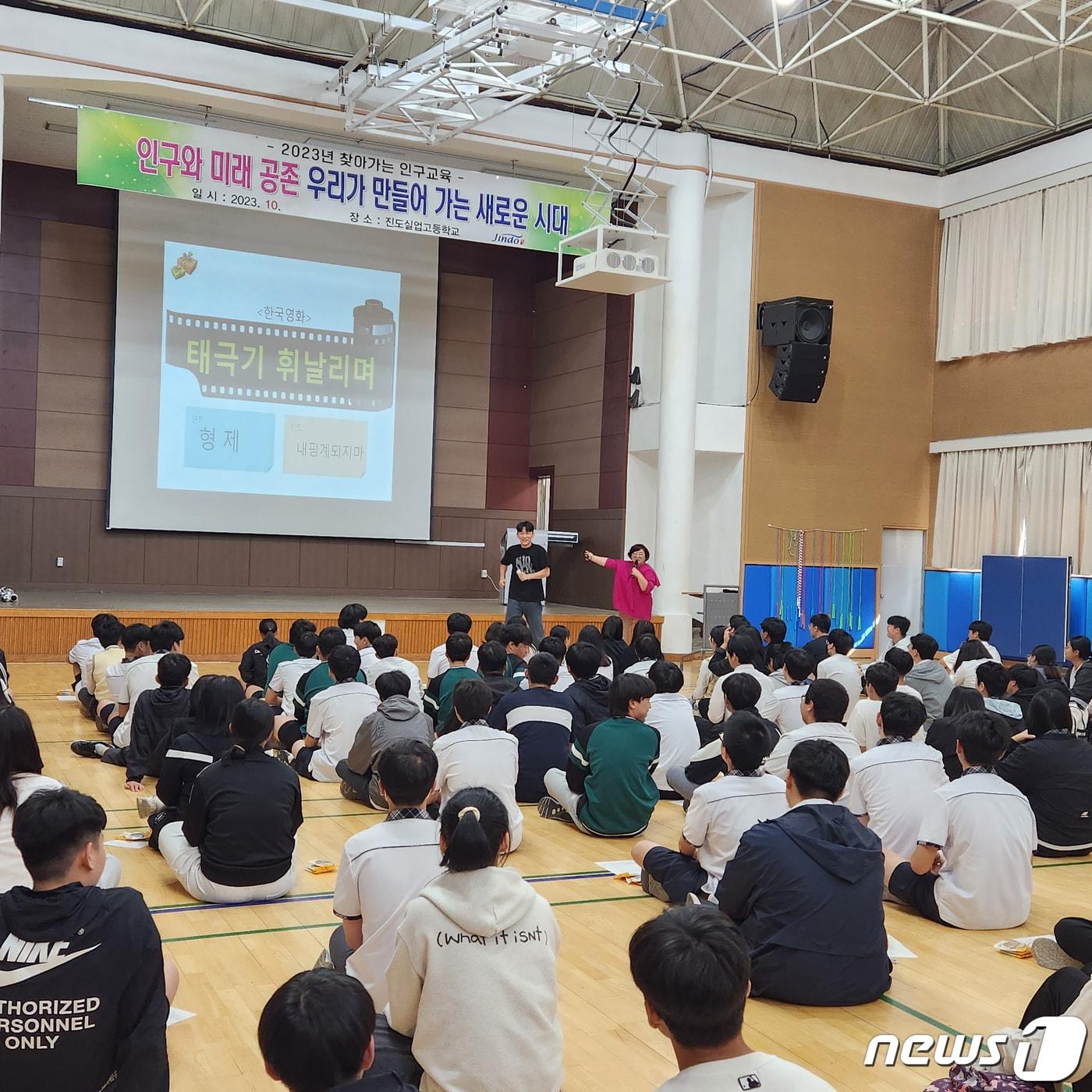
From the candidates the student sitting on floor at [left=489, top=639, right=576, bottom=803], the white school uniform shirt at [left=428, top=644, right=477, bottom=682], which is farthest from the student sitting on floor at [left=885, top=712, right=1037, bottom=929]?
the white school uniform shirt at [left=428, top=644, right=477, bottom=682]

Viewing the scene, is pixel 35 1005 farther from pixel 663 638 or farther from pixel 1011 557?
pixel 1011 557

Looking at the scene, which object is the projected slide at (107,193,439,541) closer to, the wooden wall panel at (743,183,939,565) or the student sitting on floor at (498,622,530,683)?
the wooden wall panel at (743,183,939,565)

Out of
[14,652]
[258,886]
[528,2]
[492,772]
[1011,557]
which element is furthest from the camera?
[1011,557]

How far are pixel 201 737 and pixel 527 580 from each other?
5.85 m

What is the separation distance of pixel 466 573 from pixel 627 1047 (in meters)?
11.7

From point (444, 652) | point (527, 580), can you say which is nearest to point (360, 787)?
point (444, 652)

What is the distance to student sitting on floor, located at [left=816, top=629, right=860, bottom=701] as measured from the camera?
21.7 ft

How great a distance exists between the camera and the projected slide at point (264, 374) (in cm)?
1252

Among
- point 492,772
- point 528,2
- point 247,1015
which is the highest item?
point 528,2

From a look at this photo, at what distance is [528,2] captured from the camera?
7930 mm

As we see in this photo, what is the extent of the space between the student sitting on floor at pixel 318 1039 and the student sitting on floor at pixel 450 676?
4169 mm

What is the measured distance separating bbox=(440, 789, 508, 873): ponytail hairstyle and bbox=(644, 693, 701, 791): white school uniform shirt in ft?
10.4

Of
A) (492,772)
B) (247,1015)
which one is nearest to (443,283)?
(492,772)

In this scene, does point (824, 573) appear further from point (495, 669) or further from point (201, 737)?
point (201, 737)
